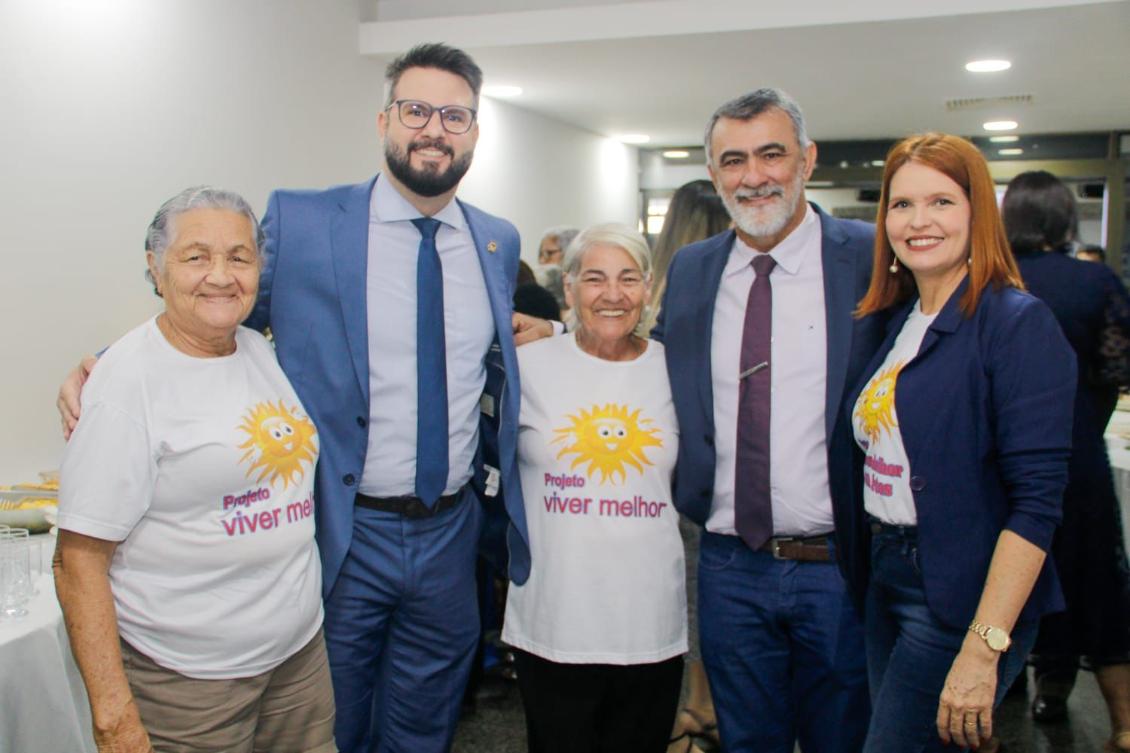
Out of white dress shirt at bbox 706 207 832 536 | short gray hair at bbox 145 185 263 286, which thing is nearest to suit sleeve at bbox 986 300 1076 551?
white dress shirt at bbox 706 207 832 536

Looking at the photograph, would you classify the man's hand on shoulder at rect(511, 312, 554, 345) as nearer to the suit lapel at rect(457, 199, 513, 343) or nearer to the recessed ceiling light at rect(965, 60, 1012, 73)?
the suit lapel at rect(457, 199, 513, 343)

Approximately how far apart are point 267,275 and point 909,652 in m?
1.43

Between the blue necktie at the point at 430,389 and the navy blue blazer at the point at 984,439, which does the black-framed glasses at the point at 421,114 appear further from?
the navy blue blazer at the point at 984,439

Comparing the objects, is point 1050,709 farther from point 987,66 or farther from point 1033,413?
point 987,66

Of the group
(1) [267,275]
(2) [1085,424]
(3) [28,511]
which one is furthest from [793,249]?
(3) [28,511]

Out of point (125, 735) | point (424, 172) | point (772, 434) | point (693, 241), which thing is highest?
point (424, 172)

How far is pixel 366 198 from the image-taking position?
209 cm

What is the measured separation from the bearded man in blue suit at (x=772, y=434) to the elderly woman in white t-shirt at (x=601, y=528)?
0.30ft

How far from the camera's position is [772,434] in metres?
2.03

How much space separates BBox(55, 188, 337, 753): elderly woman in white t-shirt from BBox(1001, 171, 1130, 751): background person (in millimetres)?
2297

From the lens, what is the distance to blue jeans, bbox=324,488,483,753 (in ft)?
6.60

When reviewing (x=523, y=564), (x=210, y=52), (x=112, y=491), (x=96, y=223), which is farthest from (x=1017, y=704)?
(x=210, y=52)

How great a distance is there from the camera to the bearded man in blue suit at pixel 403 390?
196 cm

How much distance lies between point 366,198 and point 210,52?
6.96 feet
